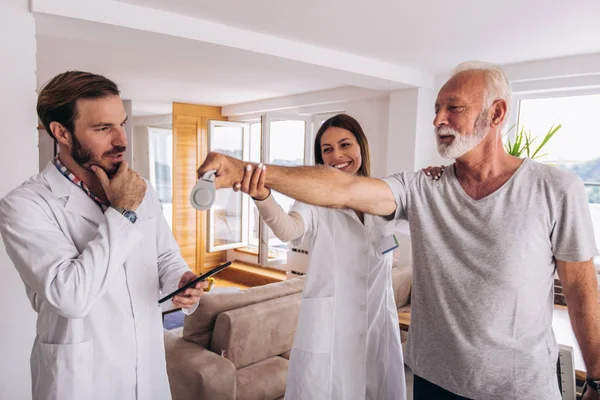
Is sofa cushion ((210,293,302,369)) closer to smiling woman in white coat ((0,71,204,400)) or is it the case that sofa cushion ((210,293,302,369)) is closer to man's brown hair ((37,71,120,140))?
smiling woman in white coat ((0,71,204,400))

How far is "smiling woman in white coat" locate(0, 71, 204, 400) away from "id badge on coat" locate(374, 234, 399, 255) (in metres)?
0.71

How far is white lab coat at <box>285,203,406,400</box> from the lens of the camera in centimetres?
153

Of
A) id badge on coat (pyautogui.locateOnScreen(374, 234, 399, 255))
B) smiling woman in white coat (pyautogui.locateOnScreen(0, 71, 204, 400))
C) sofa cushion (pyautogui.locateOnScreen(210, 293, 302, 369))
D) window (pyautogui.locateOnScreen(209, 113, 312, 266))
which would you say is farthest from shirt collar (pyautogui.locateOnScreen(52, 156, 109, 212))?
window (pyautogui.locateOnScreen(209, 113, 312, 266))

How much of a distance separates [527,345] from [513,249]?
25 centimetres

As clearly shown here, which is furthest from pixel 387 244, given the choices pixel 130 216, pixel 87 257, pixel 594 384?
pixel 87 257

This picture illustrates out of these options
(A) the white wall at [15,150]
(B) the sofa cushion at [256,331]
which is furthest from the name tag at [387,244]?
(A) the white wall at [15,150]

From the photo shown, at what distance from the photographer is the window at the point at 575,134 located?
150 inches

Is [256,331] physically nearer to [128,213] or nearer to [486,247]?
[128,213]

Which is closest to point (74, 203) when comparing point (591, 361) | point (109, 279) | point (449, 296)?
point (109, 279)

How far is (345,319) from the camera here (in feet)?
5.14

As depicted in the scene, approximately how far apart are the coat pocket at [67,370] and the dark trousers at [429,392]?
0.96 m

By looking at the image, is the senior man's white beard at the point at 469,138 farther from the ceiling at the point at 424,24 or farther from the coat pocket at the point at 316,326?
the ceiling at the point at 424,24

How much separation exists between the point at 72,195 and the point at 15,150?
1158 millimetres

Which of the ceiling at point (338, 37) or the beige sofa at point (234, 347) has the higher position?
the ceiling at point (338, 37)
